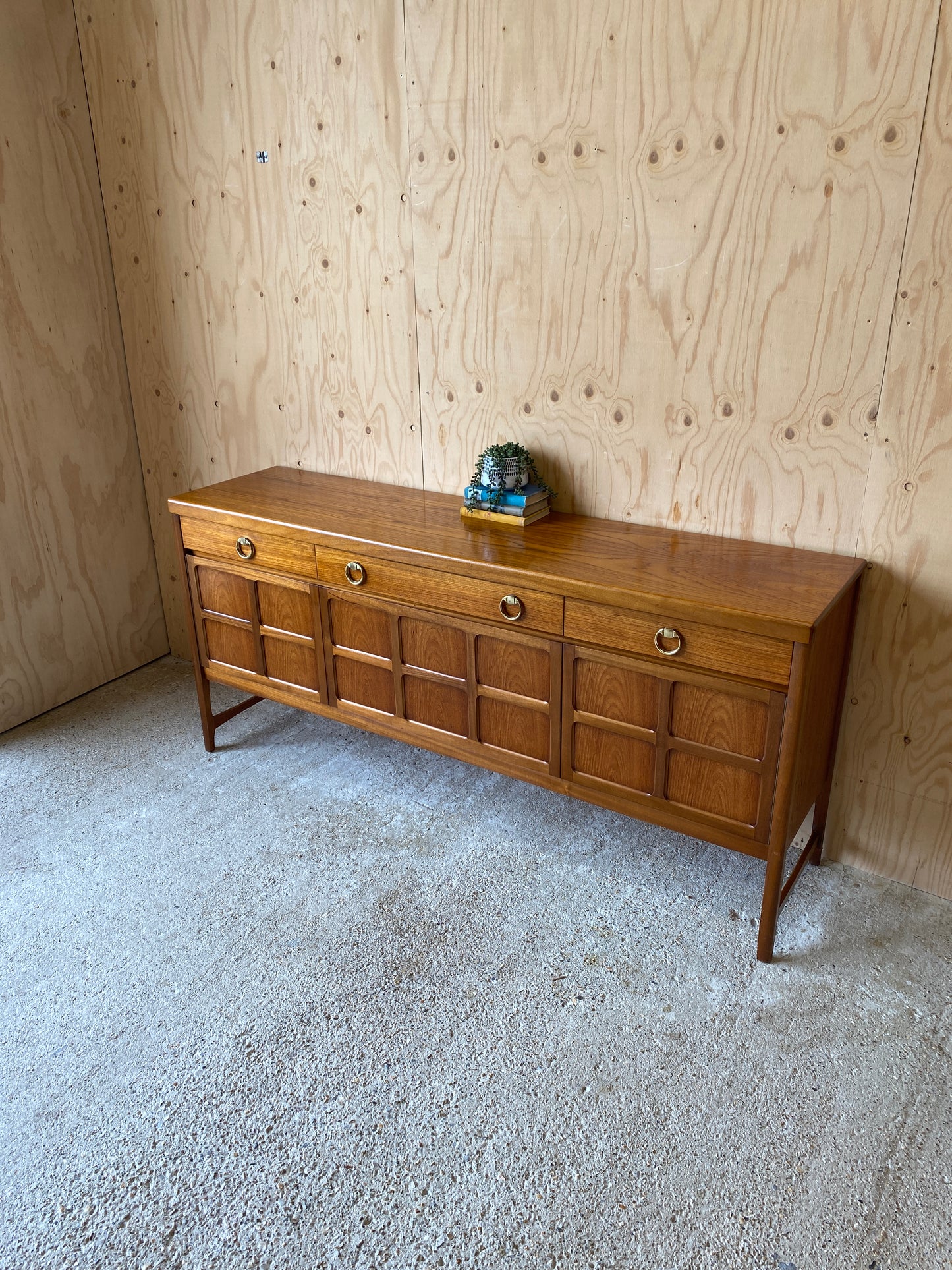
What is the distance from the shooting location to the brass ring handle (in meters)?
1.87

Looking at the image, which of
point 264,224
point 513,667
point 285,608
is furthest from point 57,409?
point 513,667

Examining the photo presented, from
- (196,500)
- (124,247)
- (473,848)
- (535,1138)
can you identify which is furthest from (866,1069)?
(124,247)

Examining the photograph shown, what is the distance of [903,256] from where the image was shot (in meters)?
1.81

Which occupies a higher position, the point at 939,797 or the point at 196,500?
the point at 196,500

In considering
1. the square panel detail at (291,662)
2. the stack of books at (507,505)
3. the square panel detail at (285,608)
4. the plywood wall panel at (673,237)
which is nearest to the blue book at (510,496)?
the stack of books at (507,505)

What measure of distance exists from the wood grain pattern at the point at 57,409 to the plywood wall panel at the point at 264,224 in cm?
10

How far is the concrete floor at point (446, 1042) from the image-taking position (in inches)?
58.2

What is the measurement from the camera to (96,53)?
2768 millimetres

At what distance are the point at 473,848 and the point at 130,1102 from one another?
1.01 m

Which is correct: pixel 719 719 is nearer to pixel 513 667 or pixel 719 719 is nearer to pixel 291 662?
pixel 513 667

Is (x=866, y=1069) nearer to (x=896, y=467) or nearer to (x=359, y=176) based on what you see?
(x=896, y=467)

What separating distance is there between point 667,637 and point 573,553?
0.36 metres

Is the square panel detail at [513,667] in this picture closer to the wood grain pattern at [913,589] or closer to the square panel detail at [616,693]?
the square panel detail at [616,693]

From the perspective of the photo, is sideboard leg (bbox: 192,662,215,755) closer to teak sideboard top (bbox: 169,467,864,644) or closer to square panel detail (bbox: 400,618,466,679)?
teak sideboard top (bbox: 169,467,864,644)
